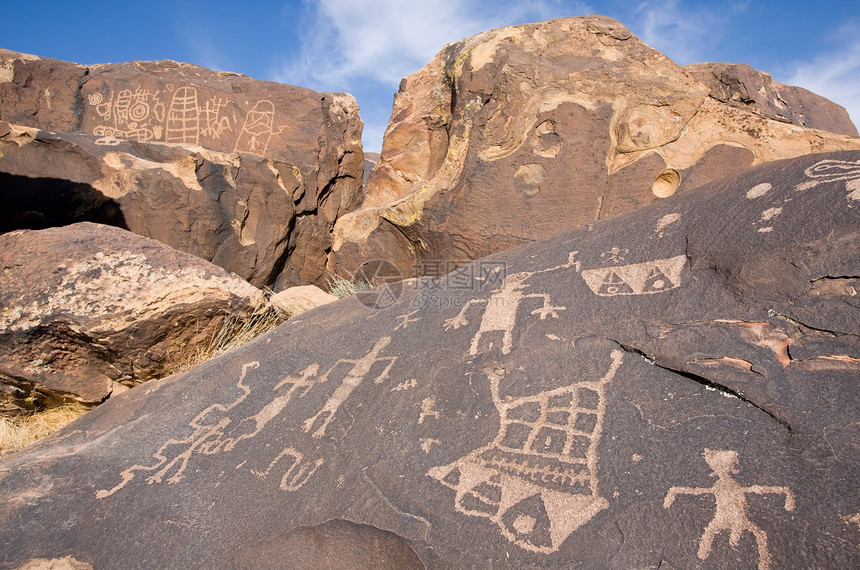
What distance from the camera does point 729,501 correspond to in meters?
1.70

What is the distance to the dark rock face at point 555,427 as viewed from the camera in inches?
68.6

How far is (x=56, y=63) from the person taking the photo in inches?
277

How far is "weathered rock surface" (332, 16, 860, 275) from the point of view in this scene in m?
4.37

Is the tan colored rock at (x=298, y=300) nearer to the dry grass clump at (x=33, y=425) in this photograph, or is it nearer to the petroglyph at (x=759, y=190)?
the dry grass clump at (x=33, y=425)

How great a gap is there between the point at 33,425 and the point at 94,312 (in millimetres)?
916

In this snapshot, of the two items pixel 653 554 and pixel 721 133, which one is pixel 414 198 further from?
pixel 653 554

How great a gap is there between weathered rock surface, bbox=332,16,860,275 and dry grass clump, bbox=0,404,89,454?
111 inches

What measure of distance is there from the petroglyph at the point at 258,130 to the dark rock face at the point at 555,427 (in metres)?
4.21

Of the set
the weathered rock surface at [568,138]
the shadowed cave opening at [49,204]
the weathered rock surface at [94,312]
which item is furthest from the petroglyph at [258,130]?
the weathered rock surface at [94,312]

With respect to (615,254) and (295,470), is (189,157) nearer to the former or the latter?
(295,470)

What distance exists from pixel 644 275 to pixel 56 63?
24.8ft

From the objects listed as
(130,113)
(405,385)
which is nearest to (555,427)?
(405,385)

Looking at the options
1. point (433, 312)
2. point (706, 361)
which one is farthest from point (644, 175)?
point (706, 361)

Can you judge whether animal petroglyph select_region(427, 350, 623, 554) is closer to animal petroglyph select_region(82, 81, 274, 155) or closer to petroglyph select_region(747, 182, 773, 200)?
petroglyph select_region(747, 182, 773, 200)
